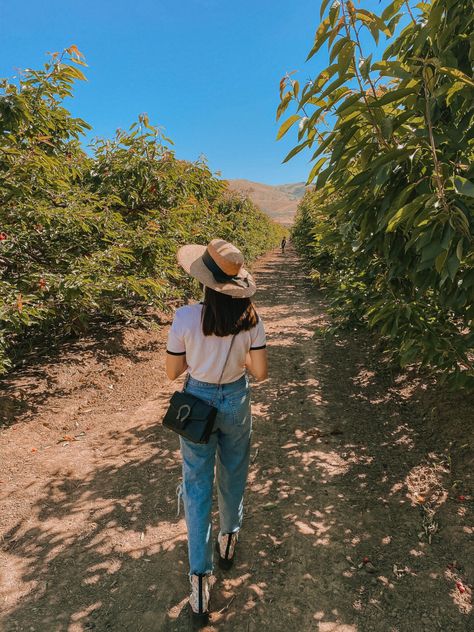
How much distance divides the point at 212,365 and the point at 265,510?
1945 mm

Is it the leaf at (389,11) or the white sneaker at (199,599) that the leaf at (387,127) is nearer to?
the leaf at (389,11)

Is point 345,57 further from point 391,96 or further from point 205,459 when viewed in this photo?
point 205,459

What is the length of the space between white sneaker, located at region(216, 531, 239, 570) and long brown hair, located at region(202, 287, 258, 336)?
1.69 metres

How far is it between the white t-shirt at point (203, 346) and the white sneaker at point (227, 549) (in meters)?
1.33

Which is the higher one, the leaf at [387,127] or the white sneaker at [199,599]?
the leaf at [387,127]

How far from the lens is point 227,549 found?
2.83 m

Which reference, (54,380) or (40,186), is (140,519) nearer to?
(54,380)

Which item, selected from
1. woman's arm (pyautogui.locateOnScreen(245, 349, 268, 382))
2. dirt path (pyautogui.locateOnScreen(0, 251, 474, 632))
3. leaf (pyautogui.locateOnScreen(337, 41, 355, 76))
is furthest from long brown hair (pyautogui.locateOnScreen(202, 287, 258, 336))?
dirt path (pyautogui.locateOnScreen(0, 251, 474, 632))

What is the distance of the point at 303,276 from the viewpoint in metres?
20.4

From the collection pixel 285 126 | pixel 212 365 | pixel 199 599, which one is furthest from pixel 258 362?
pixel 199 599

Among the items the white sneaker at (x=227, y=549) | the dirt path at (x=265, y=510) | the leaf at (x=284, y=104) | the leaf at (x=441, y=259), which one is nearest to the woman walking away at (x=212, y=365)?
the white sneaker at (x=227, y=549)

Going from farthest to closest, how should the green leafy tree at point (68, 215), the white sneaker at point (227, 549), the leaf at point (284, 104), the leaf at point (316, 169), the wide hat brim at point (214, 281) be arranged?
the green leafy tree at point (68, 215) < the white sneaker at point (227, 549) < the leaf at point (316, 169) < the wide hat brim at point (214, 281) < the leaf at point (284, 104)

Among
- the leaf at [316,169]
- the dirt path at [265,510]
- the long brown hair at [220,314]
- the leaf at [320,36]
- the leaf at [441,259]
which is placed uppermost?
the leaf at [320,36]

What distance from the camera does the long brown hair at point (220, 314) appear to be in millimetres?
2275
